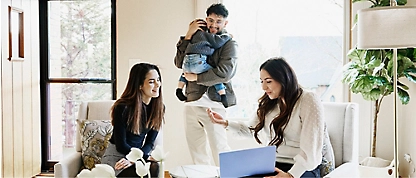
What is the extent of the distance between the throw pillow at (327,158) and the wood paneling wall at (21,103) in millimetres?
2471

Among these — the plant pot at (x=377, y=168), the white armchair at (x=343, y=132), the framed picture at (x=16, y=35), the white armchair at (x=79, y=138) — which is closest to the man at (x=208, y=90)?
the white armchair at (x=79, y=138)

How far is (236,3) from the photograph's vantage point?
382 centimetres

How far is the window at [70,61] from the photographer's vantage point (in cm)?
408

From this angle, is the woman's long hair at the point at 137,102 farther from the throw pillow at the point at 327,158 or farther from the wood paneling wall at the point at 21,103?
the wood paneling wall at the point at 21,103

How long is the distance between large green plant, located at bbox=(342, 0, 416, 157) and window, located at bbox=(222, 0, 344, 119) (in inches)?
18.3

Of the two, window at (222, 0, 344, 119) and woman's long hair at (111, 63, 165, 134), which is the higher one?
window at (222, 0, 344, 119)

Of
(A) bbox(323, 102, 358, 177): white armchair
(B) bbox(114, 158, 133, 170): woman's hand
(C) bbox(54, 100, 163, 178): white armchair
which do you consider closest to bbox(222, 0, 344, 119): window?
(A) bbox(323, 102, 358, 177): white armchair

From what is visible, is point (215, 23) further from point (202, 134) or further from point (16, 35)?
point (16, 35)

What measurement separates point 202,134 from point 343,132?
1010 millimetres

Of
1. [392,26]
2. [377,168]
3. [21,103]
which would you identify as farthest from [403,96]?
[21,103]

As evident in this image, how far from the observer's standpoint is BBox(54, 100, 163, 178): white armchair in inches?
99.7

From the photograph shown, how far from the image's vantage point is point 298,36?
12.5 ft

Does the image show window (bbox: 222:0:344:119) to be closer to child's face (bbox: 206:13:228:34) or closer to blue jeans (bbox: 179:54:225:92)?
child's face (bbox: 206:13:228:34)

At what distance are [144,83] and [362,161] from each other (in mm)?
1850
